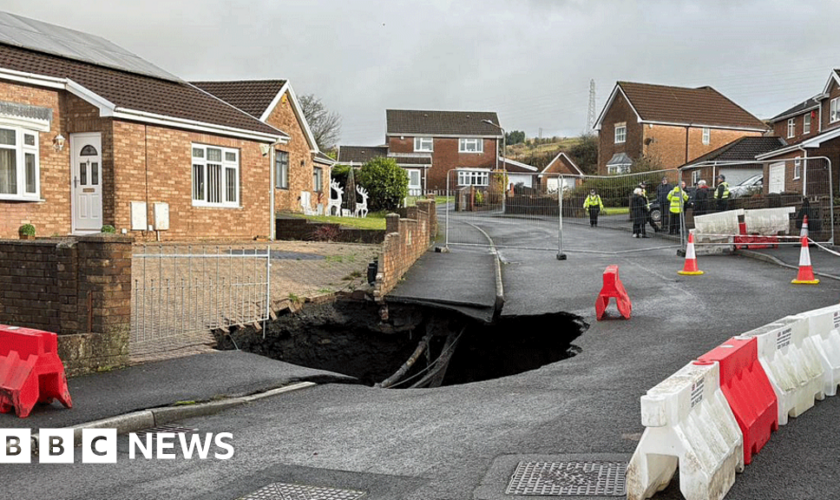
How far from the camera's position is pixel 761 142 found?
160 ft

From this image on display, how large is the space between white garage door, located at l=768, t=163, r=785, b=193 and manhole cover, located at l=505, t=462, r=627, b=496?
36963mm

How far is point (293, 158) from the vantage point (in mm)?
32719

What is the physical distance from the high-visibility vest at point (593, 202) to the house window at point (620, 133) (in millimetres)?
35561

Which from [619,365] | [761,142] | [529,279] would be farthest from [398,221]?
[761,142]

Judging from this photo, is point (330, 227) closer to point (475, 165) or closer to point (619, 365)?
point (619, 365)

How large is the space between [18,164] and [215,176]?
5852 millimetres

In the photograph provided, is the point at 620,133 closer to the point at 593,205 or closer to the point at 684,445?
the point at 593,205

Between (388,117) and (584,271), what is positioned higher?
(388,117)

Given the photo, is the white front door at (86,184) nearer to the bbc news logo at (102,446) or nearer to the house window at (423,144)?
the bbc news logo at (102,446)

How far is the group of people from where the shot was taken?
840 inches

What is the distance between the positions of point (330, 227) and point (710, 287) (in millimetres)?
13487

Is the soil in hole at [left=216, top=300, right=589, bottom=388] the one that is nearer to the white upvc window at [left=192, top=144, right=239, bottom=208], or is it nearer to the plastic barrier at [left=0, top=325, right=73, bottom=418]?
the plastic barrier at [left=0, top=325, right=73, bottom=418]

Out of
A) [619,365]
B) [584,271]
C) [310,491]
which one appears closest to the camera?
[310,491]

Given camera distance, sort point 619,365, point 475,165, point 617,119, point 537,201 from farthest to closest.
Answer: point 475,165 → point 617,119 → point 537,201 → point 619,365
